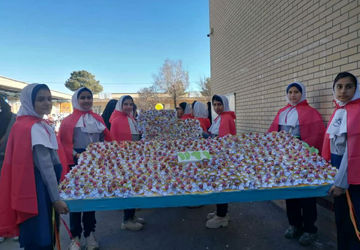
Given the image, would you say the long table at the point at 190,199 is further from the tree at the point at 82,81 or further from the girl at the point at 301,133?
the tree at the point at 82,81

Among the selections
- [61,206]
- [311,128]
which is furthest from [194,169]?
[311,128]

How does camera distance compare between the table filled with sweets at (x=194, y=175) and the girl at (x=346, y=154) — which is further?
the girl at (x=346, y=154)

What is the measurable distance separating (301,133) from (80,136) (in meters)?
2.92

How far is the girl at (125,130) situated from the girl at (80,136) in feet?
1.40

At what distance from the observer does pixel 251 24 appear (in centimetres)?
559

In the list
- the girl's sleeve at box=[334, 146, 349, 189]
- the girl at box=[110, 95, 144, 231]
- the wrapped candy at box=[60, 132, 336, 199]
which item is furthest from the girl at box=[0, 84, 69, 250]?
the girl's sleeve at box=[334, 146, 349, 189]

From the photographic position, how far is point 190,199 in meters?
1.84

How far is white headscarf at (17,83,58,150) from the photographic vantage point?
1813mm

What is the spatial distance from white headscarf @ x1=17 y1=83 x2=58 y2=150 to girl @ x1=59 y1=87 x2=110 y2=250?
0.84 meters

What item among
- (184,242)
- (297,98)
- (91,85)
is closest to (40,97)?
(184,242)

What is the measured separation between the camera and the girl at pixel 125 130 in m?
3.42

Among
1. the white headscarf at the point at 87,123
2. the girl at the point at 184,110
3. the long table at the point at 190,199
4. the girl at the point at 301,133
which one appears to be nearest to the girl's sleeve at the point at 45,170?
the long table at the point at 190,199

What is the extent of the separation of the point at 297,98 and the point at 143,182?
2.35 m

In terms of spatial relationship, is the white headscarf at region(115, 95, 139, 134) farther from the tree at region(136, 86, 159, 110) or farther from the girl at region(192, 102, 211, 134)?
the tree at region(136, 86, 159, 110)
